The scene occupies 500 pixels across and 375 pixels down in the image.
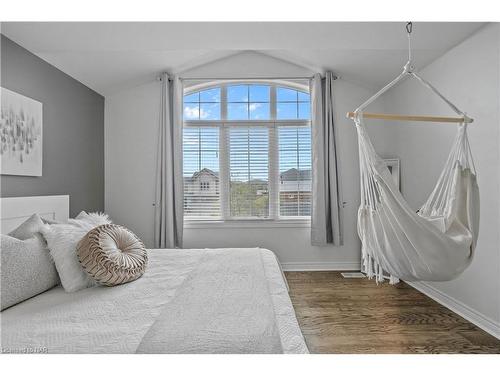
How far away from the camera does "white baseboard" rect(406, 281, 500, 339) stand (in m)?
2.38

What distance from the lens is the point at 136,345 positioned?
1072 millimetres

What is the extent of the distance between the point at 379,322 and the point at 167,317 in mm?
1833

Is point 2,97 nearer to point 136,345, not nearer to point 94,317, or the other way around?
point 94,317

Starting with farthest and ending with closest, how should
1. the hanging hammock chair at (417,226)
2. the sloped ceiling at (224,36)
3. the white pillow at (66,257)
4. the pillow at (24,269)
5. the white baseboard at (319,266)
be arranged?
the white baseboard at (319,266), the sloped ceiling at (224,36), the hanging hammock chair at (417,226), the white pillow at (66,257), the pillow at (24,269)

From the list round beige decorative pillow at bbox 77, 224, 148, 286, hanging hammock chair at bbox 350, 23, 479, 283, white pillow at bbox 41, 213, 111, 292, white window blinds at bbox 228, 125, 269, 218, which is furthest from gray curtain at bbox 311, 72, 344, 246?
white pillow at bbox 41, 213, 111, 292

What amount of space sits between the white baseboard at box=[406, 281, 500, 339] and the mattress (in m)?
1.71

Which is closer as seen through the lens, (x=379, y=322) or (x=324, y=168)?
(x=379, y=322)

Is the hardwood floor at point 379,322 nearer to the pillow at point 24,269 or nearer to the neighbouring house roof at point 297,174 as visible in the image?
the neighbouring house roof at point 297,174

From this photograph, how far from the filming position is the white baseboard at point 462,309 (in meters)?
2.38

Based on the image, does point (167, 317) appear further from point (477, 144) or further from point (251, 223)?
point (251, 223)

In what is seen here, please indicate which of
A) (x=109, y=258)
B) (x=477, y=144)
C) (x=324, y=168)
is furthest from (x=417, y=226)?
(x=324, y=168)

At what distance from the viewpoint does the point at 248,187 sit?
14.0 feet

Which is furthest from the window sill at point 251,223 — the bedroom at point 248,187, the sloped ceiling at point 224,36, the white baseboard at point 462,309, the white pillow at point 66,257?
the white pillow at point 66,257
